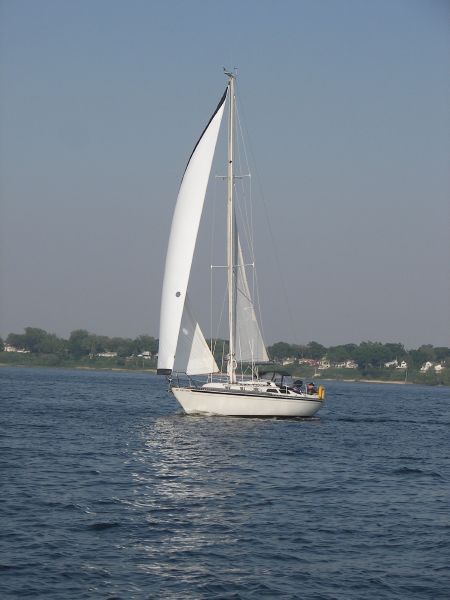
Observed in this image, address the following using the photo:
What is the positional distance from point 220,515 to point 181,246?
26.1m

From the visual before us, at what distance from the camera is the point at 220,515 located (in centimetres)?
2353

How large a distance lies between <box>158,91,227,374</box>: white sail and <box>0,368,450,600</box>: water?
610 centimetres

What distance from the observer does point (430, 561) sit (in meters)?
19.6

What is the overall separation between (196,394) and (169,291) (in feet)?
19.2

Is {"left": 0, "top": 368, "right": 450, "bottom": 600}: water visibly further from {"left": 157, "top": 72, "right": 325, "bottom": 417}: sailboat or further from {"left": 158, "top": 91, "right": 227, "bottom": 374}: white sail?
{"left": 158, "top": 91, "right": 227, "bottom": 374}: white sail

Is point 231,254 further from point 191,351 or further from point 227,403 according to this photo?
point 227,403

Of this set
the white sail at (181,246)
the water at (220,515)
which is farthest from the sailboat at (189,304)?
the water at (220,515)

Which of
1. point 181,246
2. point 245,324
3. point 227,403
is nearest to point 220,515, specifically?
point 227,403

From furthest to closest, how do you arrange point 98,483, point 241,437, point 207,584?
1. point 241,437
2. point 98,483
3. point 207,584

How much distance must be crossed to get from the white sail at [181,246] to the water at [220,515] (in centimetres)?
610

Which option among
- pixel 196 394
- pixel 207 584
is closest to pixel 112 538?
pixel 207 584

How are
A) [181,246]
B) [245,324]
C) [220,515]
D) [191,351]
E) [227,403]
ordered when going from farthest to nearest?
[245,324] < [191,351] < [181,246] < [227,403] < [220,515]

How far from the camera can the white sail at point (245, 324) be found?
4931cm

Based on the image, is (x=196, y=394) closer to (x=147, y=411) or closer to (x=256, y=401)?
(x=256, y=401)
